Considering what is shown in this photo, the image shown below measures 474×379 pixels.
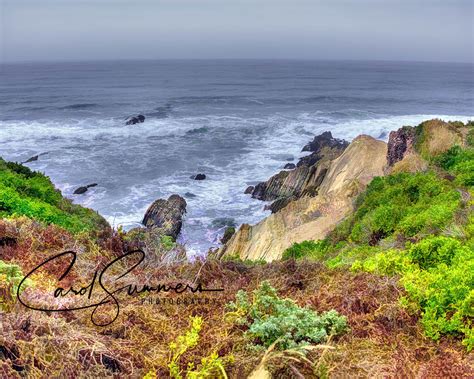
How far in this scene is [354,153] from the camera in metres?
24.7

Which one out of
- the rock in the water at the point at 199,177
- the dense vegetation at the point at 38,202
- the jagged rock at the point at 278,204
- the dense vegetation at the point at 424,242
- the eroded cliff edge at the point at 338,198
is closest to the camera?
the dense vegetation at the point at 424,242

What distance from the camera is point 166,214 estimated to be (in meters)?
27.7

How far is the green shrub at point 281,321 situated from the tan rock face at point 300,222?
948 cm

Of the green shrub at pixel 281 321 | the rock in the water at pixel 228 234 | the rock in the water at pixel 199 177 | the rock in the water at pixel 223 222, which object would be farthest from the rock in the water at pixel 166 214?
the green shrub at pixel 281 321

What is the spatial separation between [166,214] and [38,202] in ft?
44.4

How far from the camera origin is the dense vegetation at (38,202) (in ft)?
40.3

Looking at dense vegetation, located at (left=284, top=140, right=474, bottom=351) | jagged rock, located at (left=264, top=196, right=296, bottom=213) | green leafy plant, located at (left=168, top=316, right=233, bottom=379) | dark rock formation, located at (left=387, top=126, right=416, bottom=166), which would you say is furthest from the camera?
jagged rock, located at (left=264, top=196, right=296, bottom=213)

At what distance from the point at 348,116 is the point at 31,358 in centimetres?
6957

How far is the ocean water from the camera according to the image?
32.2m

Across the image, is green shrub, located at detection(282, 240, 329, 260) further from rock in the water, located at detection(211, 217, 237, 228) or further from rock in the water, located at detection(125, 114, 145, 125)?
rock in the water, located at detection(125, 114, 145, 125)

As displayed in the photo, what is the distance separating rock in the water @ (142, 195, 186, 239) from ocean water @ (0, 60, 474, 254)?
2.12ft

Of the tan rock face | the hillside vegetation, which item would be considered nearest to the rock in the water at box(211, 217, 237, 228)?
the tan rock face

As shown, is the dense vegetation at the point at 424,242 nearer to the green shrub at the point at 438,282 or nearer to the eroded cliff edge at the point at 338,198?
the green shrub at the point at 438,282

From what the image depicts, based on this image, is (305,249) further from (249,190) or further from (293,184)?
(249,190)
